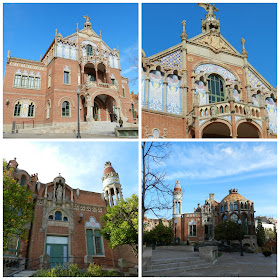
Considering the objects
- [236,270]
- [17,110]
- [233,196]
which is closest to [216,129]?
[236,270]

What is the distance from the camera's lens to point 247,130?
57.7ft

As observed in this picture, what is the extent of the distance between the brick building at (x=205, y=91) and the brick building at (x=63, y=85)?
392 inches

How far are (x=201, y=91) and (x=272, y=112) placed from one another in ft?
18.4

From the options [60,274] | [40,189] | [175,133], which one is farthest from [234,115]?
[40,189]

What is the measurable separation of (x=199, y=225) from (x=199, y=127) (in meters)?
26.4

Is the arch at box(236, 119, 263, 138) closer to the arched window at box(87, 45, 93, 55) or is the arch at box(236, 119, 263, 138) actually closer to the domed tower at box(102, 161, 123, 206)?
the domed tower at box(102, 161, 123, 206)

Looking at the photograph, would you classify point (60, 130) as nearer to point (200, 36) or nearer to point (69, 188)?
→ point (69, 188)

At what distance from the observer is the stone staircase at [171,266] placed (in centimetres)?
1069

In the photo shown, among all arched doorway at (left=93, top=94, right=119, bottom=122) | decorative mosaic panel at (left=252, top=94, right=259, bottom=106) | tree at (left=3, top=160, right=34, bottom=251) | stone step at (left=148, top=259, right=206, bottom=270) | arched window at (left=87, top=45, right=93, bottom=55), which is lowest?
stone step at (left=148, top=259, right=206, bottom=270)

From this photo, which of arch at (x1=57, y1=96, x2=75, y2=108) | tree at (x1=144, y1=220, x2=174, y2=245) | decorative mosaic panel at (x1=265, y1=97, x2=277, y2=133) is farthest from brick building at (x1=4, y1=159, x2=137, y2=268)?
decorative mosaic panel at (x1=265, y1=97, x2=277, y2=133)

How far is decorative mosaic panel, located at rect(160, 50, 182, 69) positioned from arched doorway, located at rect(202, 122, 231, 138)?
447 cm

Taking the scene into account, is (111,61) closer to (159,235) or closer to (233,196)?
(159,235)

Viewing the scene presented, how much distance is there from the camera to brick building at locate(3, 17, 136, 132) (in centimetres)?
2594

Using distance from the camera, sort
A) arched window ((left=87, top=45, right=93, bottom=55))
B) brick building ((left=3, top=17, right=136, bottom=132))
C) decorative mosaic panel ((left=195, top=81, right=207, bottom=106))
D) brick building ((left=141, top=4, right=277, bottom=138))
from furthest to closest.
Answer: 1. arched window ((left=87, top=45, right=93, bottom=55))
2. brick building ((left=3, top=17, right=136, bottom=132))
3. decorative mosaic panel ((left=195, top=81, right=207, bottom=106))
4. brick building ((left=141, top=4, right=277, bottom=138))
